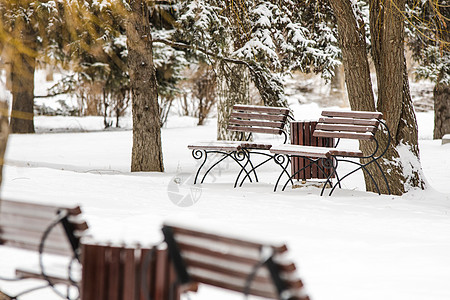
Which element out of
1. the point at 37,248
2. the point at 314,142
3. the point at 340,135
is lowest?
the point at 37,248

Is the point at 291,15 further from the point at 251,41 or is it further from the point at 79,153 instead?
the point at 79,153

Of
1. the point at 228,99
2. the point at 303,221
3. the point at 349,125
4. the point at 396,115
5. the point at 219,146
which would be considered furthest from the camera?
the point at 228,99

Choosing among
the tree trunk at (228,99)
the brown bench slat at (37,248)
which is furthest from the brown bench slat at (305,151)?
the tree trunk at (228,99)

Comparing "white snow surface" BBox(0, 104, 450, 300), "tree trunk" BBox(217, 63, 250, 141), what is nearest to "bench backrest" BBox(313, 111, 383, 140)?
"white snow surface" BBox(0, 104, 450, 300)

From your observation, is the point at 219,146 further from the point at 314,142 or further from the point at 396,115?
the point at 396,115

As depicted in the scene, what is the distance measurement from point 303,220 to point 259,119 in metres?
3.16

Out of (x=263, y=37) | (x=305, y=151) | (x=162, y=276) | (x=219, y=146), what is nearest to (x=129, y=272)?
(x=162, y=276)

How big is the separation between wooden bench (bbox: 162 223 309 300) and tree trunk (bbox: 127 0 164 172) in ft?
24.5

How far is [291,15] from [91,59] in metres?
6.57

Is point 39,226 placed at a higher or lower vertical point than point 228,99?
lower

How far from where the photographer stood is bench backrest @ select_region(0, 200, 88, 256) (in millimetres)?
3035

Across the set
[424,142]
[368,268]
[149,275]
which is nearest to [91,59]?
[424,142]

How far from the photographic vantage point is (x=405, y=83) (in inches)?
330

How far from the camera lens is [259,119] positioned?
9141mm
